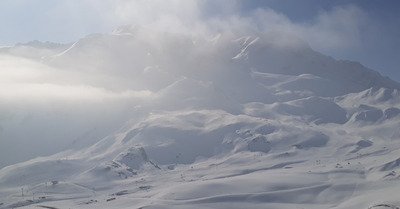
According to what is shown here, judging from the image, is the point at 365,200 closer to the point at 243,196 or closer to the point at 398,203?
the point at 398,203

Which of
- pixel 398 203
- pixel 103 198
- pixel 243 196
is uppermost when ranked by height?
pixel 103 198

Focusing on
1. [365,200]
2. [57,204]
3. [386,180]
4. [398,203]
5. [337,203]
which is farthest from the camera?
[386,180]

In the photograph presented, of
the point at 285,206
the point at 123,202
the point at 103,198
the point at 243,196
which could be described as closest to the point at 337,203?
the point at 285,206

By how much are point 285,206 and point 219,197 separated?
78.8 ft

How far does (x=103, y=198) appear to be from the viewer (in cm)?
19475

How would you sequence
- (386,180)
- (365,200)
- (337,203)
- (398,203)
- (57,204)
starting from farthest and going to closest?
1. (386,180)
2. (57,204)
3. (337,203)
4. (365,200)
5. (398,203)

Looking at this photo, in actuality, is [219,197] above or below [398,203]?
above

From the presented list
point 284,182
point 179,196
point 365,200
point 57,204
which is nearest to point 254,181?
point 284,182

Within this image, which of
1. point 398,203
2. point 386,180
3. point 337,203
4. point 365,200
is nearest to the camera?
point 398,203

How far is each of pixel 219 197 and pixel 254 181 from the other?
30.1m

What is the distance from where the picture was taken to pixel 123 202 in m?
168

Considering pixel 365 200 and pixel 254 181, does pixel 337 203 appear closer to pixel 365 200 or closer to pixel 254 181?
pixel 365 200

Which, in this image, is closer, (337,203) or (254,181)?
(337,203)

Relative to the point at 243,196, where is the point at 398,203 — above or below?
below
